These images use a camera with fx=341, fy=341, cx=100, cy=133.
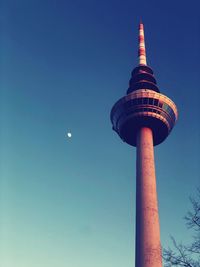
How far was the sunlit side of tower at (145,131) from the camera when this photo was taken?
45.6 m

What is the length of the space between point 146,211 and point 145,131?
1625 centimetres

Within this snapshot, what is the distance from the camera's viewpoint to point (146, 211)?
47906 mm

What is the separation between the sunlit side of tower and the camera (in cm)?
4562

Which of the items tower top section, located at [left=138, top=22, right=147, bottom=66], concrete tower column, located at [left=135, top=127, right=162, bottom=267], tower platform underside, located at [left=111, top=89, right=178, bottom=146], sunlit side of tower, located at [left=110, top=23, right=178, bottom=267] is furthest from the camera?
tower top section, located at [left=138, top=22, right=147, bottom=66]

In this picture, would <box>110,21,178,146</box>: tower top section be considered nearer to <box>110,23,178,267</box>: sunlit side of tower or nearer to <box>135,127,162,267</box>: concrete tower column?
<box>110,23,178,267</box>: sunlit side of tower

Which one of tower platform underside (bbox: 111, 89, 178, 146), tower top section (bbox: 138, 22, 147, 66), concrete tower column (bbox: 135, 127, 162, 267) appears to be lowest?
concrete tower column (bbox: 135, 127, 162, 267)

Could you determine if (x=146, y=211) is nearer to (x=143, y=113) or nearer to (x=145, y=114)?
(x=145, y=114)

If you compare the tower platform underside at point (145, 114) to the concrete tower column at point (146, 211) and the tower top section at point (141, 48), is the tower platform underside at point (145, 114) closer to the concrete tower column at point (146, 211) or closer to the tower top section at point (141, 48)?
the concrete tower column at point (146, 211)

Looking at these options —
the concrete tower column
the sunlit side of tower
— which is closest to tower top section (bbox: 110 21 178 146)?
the sunlit side of tower

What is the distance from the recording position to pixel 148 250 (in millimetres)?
44562

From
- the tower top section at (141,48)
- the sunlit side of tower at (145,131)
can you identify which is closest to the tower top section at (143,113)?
the sunlit side of tower at (145,131)

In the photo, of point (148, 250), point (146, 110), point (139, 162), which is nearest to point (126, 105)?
point (146, 110)

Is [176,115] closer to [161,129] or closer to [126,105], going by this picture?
[161,129]

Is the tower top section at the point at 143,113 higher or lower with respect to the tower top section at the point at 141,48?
lower
